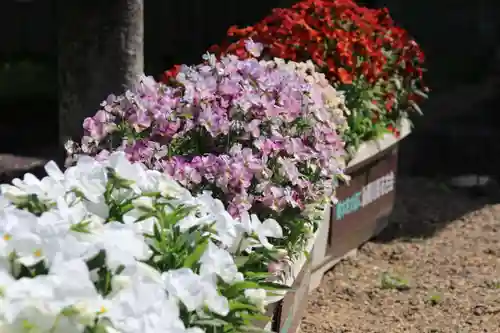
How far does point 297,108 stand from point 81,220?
1444mm

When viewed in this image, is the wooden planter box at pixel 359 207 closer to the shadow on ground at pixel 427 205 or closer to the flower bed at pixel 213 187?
the flower bed at pixel 213 187

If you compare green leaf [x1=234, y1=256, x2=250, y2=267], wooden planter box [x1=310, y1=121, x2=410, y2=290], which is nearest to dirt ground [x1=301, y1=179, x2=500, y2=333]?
wooden planter box [x1=310, y1=121, x2=410, y2=290]

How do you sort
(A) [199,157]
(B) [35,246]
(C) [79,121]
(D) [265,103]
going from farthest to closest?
(C) [79,121] → (D) [265,103] → (A) [199,157] → (B) [35,246]

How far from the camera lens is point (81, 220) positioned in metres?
1.99

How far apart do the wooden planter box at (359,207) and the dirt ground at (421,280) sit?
0.13 metres

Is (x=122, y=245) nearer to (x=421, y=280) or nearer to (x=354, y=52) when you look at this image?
(x=354, y=52)

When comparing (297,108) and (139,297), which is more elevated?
(297,108)

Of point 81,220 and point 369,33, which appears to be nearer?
point 81,220

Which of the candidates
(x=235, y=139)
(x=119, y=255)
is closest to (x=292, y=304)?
(x=235, y=139)

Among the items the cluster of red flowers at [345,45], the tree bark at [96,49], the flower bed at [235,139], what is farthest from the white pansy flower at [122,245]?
the cluster of red flowers at [345,45]

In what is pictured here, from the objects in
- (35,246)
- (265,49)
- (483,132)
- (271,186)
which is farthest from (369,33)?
(483,132)

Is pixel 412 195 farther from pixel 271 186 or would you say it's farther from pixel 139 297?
pixel 139 297

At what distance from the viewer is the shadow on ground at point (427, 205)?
19.6ft

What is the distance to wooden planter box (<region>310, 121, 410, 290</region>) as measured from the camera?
15.2ft
